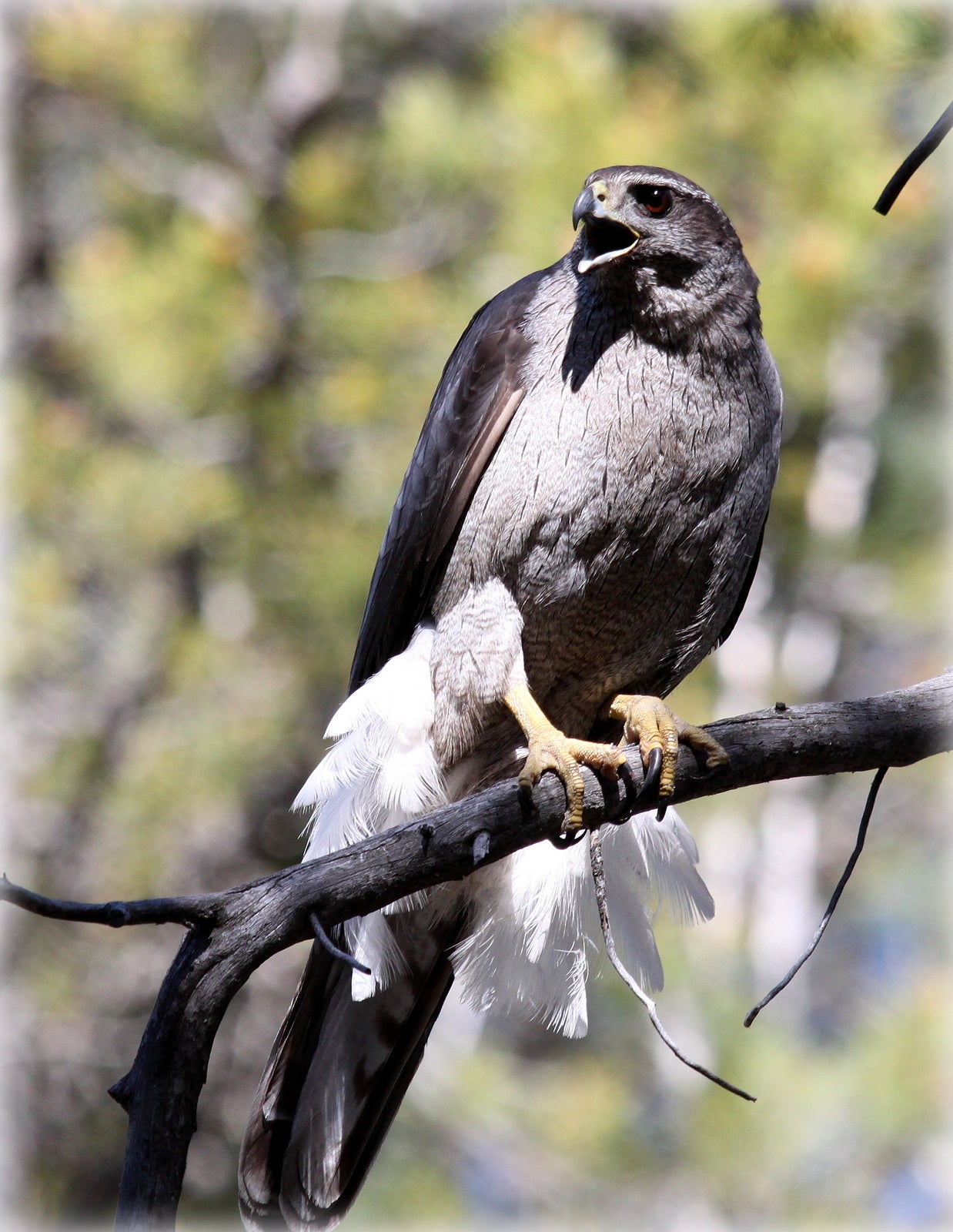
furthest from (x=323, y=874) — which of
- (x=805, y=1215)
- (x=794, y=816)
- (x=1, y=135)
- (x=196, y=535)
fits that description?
(x=1, y=135)

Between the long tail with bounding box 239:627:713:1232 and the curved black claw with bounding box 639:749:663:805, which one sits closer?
the curved black claw with bounding box 639:749:663:805

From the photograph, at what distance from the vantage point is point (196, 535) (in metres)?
6.82

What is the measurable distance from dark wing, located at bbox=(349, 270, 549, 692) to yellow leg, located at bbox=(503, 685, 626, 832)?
1.80 feet

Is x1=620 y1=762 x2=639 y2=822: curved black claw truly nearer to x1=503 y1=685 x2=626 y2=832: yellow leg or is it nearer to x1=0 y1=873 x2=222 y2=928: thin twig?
x1=503 y1=685 x2=626 y2=832: yellow leg

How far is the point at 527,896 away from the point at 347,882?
1308 mm

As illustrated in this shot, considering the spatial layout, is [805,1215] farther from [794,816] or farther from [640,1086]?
Result: [794,816]

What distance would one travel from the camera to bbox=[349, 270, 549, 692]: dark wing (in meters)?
3.02

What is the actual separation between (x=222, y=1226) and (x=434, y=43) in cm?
759

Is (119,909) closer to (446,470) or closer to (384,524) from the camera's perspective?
(446,470)

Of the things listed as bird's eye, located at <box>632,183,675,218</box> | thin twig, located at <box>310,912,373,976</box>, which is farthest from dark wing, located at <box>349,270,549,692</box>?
thin twig, located at <box>310,912,373,976</box>

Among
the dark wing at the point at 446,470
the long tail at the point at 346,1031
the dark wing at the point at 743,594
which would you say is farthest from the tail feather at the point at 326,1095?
the dark wing at the point at 743,594

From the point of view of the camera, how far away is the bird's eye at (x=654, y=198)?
296cm

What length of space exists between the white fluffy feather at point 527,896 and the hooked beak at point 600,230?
102cm

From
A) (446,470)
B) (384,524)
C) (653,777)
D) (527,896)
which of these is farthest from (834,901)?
(384,524)
